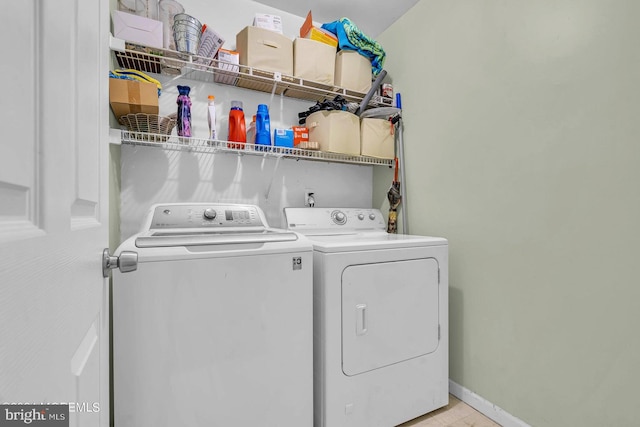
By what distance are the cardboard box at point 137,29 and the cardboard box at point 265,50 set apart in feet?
1.61

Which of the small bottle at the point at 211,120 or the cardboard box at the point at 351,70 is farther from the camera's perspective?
the cardboard box at the point at 351,70

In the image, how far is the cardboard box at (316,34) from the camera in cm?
208

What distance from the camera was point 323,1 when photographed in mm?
2248

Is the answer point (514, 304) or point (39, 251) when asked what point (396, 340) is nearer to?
point (514, 304)

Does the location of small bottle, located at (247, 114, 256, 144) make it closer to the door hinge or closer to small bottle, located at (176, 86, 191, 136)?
small bottle, located at (176, 86, 191, 136)

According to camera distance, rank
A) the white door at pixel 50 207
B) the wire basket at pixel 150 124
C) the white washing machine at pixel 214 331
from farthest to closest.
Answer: the wire basket at pixel 150 124 → the white washing machine at pixel 214 331 → the white door at pixel 50 207

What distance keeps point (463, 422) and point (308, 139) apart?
2.01m

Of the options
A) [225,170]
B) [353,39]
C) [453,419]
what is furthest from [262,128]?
[453,419]

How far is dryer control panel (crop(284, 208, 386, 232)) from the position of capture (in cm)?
208

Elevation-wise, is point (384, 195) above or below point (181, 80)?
below

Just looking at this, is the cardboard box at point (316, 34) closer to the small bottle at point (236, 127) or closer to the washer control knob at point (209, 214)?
the small bottle at point (236, 127)

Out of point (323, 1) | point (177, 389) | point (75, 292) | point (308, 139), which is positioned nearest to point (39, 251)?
point (75, 292)

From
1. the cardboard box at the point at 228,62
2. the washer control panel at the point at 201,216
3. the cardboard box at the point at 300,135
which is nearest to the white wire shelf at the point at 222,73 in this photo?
the cardboard box at the point at 228,62

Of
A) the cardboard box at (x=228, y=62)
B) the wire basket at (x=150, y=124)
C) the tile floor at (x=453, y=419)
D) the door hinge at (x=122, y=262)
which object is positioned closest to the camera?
the door hinge at (x=122, y=262)
